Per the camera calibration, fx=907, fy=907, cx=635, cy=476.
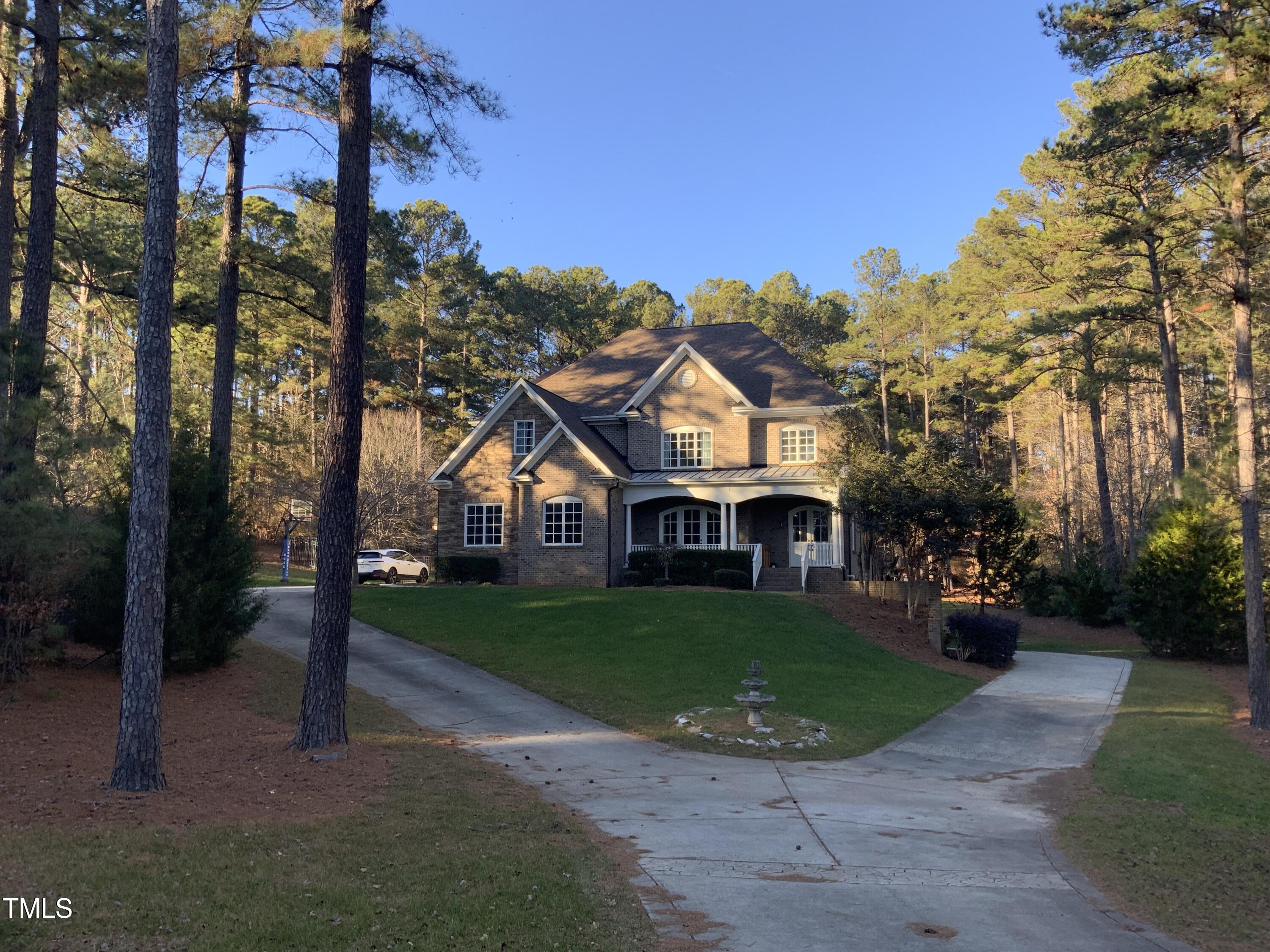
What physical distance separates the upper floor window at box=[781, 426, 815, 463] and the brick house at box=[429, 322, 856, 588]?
4 centimetres

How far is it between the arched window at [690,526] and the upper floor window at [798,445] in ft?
9.74

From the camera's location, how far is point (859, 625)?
20578 millimetres

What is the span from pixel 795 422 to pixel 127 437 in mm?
20020

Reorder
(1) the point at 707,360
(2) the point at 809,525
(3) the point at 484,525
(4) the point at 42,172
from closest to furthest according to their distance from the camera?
(4) the point at 42,172 → (2) the point at 809,525 → (3) the point at 484,525 → (1) the point at 707,360

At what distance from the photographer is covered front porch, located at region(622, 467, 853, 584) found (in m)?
27.4

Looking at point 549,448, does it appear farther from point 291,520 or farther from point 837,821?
point 837,821

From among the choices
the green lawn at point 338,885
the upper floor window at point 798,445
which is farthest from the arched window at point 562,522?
the green lawn at point 338,885

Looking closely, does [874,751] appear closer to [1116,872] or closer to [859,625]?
[1116,872]

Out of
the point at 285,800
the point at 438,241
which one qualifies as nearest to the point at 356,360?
the point at 285,800

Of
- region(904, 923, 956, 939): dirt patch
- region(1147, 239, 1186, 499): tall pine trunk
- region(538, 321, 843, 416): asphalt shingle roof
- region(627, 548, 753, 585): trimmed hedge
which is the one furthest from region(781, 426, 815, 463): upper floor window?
region(904, 923, 956, 939): dirt patch

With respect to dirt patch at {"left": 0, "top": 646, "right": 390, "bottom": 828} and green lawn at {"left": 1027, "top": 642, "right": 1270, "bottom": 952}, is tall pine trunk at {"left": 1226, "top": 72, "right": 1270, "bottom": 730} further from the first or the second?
dirt patch at {"left": 0, "top": 646, "right": 390, "bottom": 828}

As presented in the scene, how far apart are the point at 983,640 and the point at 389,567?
21.4 meters

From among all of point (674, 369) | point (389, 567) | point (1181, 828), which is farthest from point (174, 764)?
point (389, 567)

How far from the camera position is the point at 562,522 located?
2767cm
